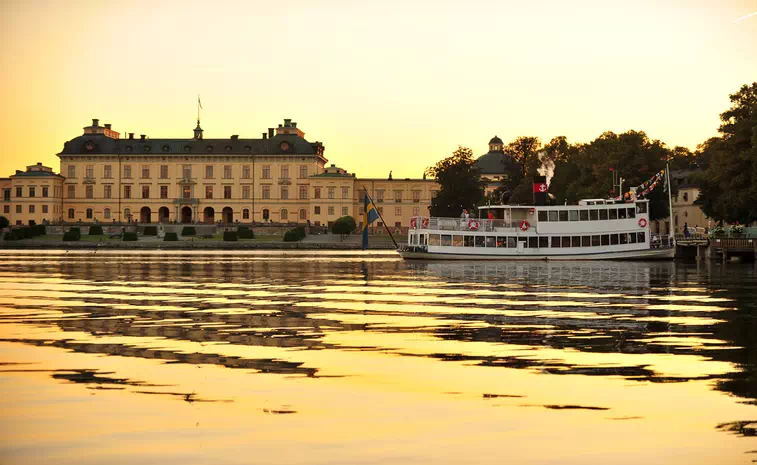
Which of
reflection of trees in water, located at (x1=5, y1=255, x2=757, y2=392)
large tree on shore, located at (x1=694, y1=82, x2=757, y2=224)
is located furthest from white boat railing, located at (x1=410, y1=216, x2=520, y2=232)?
reflection of trees in water, located at (x1=5, y1=255, x2=757, y2=392)

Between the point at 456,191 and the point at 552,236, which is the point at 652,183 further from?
the point at 456,191

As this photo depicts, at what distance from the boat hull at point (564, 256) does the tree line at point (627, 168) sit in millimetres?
6298

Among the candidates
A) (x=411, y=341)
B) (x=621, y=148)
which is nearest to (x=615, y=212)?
(x=621, y=148)

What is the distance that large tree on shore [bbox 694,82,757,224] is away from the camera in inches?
2825

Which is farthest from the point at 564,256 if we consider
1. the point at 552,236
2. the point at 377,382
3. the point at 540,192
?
the point at 377,382

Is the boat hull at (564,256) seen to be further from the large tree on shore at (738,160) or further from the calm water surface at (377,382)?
the calm water surface at (377,382)

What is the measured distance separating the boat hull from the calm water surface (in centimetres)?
4005

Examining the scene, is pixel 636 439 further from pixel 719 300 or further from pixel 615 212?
pixel 615 212

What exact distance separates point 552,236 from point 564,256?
179 cm

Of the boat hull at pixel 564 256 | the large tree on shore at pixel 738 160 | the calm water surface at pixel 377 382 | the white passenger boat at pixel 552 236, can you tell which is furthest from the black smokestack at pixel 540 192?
the calm water surface at pixel 377 382

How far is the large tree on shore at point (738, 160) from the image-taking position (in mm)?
71750

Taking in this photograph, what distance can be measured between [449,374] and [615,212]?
2268 inches

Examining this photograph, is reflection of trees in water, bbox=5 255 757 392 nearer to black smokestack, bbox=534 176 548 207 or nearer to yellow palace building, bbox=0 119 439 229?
black smokestack, bbox=534 176 548 207

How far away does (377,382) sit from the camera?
14.2 metres
